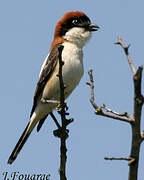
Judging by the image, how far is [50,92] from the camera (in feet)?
20.3

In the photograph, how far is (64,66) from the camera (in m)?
5.89

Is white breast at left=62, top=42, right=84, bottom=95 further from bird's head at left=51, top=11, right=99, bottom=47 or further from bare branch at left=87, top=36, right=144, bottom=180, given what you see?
bare branch at left=87, top=36, right=144, bottom=180

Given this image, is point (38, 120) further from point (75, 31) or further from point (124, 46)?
point (124, 46)

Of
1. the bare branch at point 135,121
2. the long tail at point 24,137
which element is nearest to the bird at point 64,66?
the long tail at point 24,137

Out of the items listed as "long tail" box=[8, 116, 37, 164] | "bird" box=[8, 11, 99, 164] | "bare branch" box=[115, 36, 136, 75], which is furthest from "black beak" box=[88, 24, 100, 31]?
"bare branch" box=[115, 36, 136, 75]

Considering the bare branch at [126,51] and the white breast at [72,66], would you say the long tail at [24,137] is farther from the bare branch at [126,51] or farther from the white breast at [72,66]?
the bare branch at [126,51]

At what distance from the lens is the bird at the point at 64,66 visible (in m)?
6.02

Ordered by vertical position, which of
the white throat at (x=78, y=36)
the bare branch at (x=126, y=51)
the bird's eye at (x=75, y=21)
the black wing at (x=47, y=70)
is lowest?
the bare branch at (x=126, y=51)

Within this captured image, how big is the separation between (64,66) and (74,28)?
116 cm

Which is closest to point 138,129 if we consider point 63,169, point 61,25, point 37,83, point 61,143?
point 63,169

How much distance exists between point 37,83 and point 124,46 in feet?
14.1

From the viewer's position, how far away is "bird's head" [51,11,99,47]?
661 cm

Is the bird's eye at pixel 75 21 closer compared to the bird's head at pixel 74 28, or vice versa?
the bird's head at pixel 74 28

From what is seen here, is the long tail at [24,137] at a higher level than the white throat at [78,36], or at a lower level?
lower
